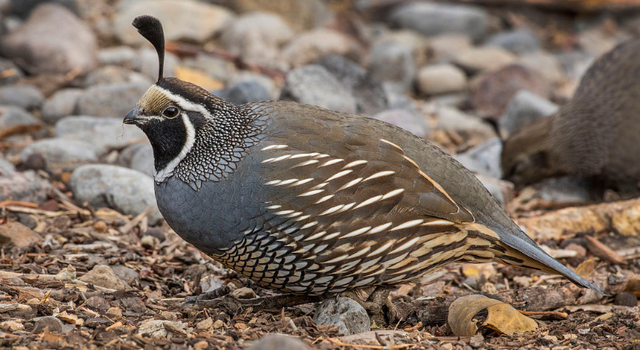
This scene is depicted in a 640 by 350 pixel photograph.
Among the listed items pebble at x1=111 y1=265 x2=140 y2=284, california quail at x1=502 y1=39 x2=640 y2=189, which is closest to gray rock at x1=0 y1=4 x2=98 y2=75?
pebble at x1=111 y1=265 x2=140 y2=284

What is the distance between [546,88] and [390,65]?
2546 millimetres

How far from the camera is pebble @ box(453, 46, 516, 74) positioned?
12.1 m

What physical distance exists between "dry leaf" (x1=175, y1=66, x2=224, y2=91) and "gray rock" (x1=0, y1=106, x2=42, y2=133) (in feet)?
7.53

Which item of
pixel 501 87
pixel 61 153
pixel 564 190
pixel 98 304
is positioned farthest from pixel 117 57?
pixel 98 304

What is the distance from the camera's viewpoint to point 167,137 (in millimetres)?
4586

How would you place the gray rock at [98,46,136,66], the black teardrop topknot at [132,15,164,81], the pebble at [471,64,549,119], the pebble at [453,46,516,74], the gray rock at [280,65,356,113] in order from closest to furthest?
the black teardrop topknot at [132,15,164,81]
the gray rock at [280,65,356,113]
the gray rock at [98,46,136,66]
the pebble at [471,64,549,119]
the pebble at [453,46,516,74]

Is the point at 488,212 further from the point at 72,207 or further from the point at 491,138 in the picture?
the point at 491,138

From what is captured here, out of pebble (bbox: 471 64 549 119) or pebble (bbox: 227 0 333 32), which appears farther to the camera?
pebble (bbox: 227 0 333 32)

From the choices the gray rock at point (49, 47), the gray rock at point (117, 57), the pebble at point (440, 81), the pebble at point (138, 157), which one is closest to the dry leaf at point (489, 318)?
the pebble at point (138, 157)

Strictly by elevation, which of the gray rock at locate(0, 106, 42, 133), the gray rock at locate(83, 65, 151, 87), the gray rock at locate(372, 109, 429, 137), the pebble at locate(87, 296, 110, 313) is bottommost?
the pebble at locate(87, 296, 110, 313)

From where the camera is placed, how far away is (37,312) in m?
4.19

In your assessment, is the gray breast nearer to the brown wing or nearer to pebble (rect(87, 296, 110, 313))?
the brown wing

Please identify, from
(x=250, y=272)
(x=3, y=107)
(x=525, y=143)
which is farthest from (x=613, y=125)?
(x=3, y=107)

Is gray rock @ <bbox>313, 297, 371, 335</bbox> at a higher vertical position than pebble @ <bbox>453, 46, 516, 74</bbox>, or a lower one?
lower
